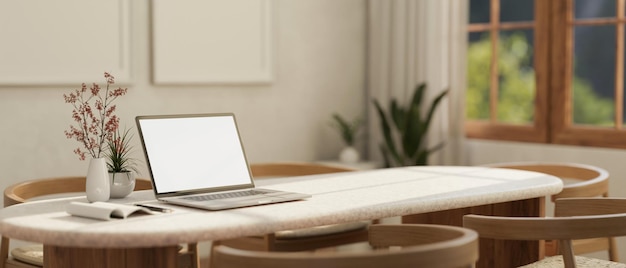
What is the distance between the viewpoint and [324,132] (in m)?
5.77

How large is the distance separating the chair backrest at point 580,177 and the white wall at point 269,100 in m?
1.74

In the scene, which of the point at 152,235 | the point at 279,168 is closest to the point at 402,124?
the point at 279,168

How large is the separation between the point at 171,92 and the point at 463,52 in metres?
1.76

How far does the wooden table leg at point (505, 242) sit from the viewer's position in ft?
10.6

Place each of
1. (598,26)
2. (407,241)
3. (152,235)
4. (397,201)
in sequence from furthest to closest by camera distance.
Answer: (598,26), (397,201), (407,241), (152,235)

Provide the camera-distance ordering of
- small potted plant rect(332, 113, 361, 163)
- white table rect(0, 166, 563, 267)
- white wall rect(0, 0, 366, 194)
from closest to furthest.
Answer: white table rect(0, 166, 563, 267) → white wall rect(0, 0, 366, 194) → small potted plant rect(332, 113, 361, 163)

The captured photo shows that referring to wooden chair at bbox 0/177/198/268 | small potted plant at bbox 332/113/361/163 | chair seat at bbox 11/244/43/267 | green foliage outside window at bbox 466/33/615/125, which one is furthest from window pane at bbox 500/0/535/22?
chair seat at bbox 11/244/43/267

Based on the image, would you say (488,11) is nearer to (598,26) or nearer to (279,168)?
(598,26)

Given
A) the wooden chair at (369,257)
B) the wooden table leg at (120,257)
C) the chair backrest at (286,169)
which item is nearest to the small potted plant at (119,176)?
the wooden table leg at (120,257)

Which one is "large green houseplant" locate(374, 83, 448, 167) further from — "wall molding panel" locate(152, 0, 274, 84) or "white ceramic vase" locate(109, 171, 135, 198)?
"white ceramic vase" locate(109, 171, 135, 198)

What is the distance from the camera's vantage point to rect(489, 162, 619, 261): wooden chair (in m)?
3.44

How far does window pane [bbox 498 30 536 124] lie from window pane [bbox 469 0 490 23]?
0.65 ft

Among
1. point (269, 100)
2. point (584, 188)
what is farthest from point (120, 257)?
point (269, 100)

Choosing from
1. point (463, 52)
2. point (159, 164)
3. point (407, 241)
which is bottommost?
point (407, 241)
